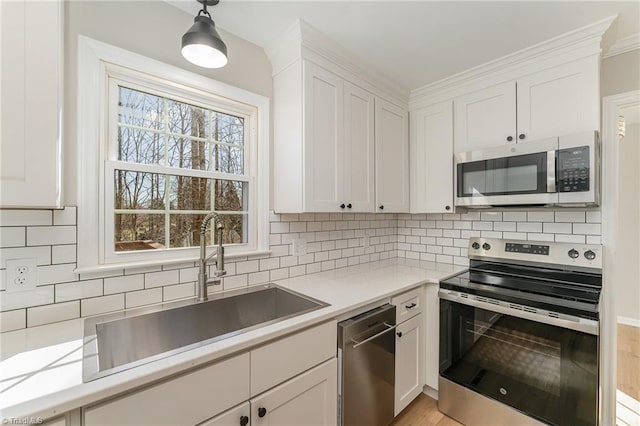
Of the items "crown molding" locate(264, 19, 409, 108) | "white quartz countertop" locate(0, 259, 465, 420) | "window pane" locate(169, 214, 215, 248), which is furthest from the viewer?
"crown molding" locate(264, 19, 409, 108)

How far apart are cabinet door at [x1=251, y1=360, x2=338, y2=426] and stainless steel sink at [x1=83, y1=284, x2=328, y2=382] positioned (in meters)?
0.28

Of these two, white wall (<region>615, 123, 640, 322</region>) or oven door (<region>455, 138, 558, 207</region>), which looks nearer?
oven door (<region>455, 138, 558, 207</region>)

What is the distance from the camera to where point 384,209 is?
7.40 ft

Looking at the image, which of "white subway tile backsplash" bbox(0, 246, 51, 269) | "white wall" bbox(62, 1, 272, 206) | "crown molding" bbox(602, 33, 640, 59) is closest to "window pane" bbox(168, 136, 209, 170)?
"white wall" bbox(62, 1, 272, 206)

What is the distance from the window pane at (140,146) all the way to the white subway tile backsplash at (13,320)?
0.75 meters

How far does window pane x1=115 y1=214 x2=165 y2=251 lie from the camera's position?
54.7 inches

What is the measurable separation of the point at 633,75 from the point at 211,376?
112 inches

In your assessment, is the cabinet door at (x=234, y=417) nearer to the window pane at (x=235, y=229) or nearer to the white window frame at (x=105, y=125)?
the white window frame at (x=105, y=125)

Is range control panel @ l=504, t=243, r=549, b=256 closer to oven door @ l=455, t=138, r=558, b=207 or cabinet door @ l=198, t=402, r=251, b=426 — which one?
oven door @ l=455, t=138, r=558, b=207

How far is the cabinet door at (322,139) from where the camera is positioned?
172cm

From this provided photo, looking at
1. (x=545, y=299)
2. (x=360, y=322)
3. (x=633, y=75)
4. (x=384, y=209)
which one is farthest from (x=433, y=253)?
(x=633, y=75)

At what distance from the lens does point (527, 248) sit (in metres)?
2.05

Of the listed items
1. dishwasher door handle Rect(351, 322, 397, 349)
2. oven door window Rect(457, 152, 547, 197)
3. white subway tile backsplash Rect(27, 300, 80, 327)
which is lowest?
dishwasher door handle Rect(351, 322, 397, 349)

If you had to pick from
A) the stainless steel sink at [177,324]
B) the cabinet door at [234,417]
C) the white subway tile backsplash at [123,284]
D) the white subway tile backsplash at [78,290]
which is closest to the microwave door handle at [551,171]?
the stainless steel sink at [177,324]
